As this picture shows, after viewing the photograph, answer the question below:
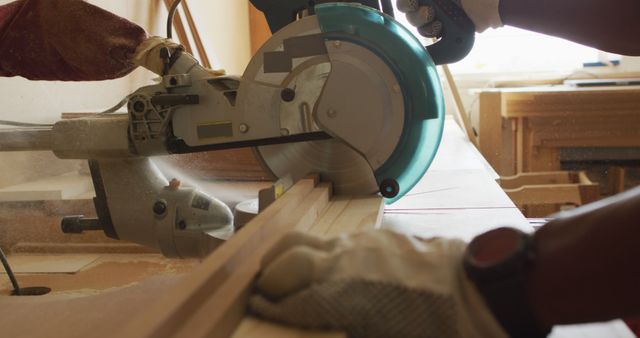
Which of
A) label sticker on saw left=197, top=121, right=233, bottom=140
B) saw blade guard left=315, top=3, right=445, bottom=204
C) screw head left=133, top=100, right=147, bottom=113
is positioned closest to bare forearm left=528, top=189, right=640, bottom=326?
saw blade guard left=315, top=3, right=445, bottom=204

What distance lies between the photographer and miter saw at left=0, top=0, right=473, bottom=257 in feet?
4.89

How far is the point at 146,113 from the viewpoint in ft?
4.99

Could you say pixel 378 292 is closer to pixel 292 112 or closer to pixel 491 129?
pixel 292 112

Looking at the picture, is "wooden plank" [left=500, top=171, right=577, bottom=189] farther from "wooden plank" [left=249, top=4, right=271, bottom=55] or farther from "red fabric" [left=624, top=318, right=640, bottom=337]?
"wooden plank" [left=249, top=4, right=271, bottom=55]

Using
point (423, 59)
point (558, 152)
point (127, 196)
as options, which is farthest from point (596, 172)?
point (127, 196)

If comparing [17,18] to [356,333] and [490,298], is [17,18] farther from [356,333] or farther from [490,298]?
[490,298]

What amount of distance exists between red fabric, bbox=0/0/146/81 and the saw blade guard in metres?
0.46

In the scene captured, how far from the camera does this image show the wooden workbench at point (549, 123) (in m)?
3.88

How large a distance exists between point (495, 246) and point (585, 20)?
1.06m

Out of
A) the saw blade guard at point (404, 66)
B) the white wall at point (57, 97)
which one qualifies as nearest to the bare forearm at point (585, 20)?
the saw blade guard at point (404, 66)

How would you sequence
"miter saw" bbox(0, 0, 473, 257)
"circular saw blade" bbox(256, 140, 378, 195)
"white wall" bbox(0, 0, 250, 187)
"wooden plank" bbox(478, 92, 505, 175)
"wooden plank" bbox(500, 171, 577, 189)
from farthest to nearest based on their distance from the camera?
"wooden plank" bbox(478, 92, 505, 175) < "wooden plank" bbox(500, 171, 577, 189) < "white wall" bbox(0, 0, 250, 187) < "circular saw blade" bbox(256, 140, 378, 195) < "miter saw" bbox(0, 0, 473, 257)

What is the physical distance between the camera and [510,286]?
73 cm

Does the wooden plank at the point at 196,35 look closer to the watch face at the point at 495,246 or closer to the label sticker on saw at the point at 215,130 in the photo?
the label sticker on saw at the point at 215,130

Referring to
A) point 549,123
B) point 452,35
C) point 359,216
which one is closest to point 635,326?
point 359,216
